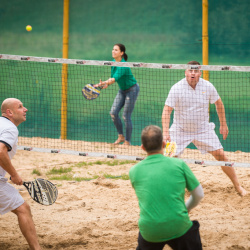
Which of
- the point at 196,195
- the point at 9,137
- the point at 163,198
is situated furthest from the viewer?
the point at 9,137

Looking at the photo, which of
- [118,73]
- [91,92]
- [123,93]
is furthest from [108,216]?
[123,93]

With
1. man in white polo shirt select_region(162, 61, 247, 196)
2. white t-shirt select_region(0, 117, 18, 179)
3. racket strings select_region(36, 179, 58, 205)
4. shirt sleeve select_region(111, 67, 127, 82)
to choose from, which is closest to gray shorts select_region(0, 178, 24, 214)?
white t-shirt select_region(0, 117, 18, 179)

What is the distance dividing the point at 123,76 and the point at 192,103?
339cm

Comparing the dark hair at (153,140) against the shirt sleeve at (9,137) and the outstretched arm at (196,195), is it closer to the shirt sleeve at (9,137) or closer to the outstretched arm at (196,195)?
the outstretched arm at (196,195)

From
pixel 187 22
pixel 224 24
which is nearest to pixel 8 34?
pixel 187 22

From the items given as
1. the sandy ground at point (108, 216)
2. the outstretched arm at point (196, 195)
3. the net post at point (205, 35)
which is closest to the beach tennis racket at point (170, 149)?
the sandy ground at point (108, 216)

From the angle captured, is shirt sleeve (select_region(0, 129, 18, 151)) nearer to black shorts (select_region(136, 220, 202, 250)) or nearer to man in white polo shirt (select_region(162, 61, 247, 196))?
black shorts (select_region(136, 220, 202, 250))

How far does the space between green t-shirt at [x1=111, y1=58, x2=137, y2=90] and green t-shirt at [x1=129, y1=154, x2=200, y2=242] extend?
631cm

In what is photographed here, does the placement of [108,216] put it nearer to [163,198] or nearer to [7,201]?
[7,201]

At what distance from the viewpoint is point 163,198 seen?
11.4 feet

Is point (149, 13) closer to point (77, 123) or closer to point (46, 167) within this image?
point (77, 123)

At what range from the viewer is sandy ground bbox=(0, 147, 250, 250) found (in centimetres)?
528

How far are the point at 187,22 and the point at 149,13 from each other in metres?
0.96

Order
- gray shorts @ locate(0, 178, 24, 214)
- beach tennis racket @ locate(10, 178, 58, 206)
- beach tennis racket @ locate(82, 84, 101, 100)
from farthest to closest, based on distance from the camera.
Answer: beach tennis racket @ locate(82, 84, 101, 100)
beach tennis racket @ locate(10, 178, 58, 206)
gray shorts @ locate(0, 178, 24, 214)
